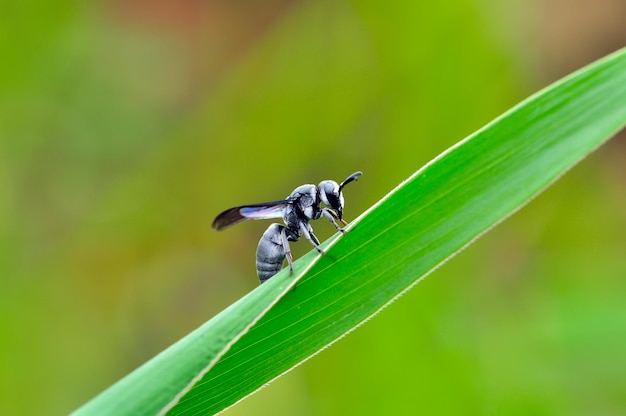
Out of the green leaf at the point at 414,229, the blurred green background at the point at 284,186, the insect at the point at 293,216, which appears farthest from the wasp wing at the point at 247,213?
the blurred green background at the point at 284,186

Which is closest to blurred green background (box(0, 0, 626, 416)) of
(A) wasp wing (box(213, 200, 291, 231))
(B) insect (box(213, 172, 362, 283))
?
(B) insect (box(213, 172, 362, 283))

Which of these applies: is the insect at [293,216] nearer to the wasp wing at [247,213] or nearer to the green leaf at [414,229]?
the wasp wing at [247,213]

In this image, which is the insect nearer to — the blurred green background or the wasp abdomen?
the wasp abdomen

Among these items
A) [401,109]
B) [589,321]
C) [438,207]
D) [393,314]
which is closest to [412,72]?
[401,109]

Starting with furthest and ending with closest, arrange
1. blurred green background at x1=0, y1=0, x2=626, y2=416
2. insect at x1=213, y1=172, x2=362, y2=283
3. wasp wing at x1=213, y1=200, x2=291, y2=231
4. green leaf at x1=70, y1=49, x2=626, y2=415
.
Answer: blurred green background at x1=0, y1=0, x2=626, y2=416 → insect at x1=213, y1=172, x2=362, y2=283 → wasp wing at x1=213, y1=200, x2=291, y2=231 → green leaf at x1=70, y1=49, x2=626, y2=415

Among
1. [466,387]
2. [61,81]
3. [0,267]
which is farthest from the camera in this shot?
[61,81]

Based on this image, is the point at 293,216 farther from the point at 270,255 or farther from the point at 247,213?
the point at 247,213

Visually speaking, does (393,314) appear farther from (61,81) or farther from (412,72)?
(61,81)
